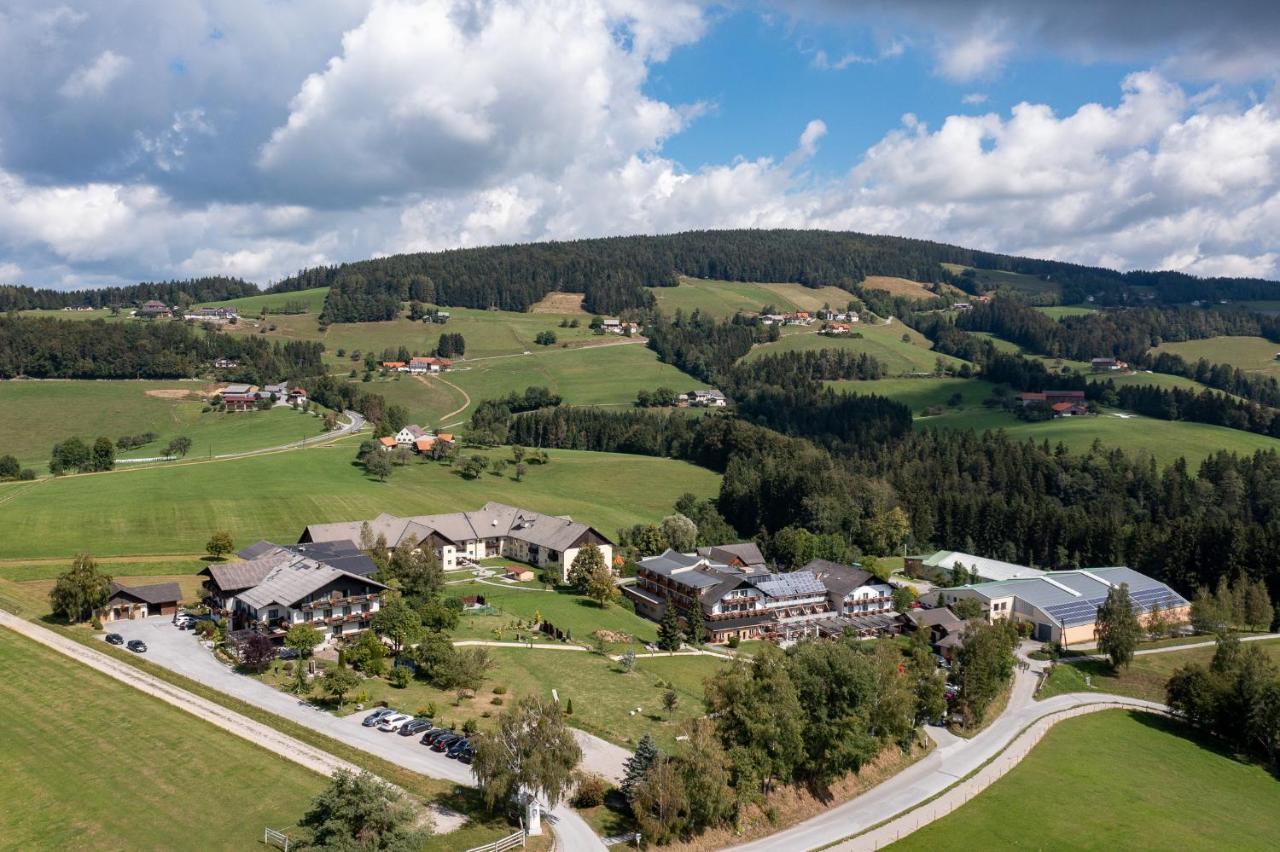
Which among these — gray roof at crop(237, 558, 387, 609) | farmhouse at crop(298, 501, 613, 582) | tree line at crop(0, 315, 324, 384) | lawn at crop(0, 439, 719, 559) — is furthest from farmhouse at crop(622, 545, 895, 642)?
tree line at crop(0, 315, 324, 384)

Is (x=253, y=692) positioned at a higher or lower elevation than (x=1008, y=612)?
higher

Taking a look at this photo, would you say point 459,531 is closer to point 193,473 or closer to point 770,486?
point 193,473

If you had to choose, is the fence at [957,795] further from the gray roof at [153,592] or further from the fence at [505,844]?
the gray roof at [153,592]

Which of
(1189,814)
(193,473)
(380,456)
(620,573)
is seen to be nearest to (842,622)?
(620,573)

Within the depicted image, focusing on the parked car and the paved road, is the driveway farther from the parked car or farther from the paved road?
the paved road

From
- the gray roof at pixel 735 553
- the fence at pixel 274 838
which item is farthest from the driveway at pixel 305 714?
the gray roof at pixel 735 553

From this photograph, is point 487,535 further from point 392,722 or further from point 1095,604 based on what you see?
point 1095,604
